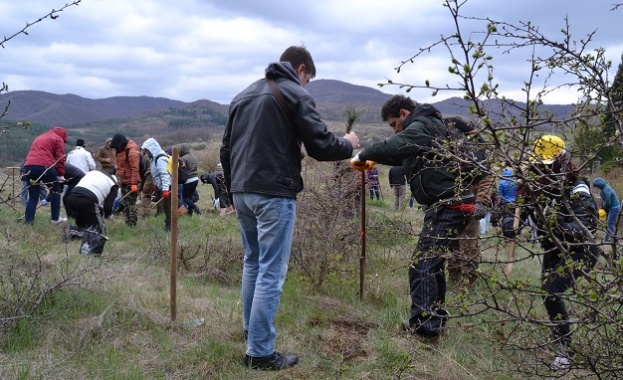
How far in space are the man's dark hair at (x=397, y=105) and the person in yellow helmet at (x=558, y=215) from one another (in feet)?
4.11

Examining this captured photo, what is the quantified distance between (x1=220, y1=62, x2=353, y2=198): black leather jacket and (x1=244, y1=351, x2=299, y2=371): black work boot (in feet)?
3.15

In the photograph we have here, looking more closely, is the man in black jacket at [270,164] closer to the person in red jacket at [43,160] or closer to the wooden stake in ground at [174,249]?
the wooden stake in ground at [174,249]

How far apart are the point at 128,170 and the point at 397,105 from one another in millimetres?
6394

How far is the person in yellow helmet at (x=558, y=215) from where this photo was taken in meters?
1.95

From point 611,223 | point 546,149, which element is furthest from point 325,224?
point 546,149

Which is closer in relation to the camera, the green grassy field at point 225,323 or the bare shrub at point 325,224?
the green grassy field at point 225,323

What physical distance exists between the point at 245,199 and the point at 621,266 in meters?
1.90

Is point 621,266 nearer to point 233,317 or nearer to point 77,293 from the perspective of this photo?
point 233,317

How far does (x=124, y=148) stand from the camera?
9094mm

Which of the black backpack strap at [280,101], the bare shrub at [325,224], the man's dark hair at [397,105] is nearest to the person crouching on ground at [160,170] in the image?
the bare shrub at [325,224]

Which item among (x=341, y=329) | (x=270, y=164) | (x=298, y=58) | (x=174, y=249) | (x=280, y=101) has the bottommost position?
(x=341, y=329)

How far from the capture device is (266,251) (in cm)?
313

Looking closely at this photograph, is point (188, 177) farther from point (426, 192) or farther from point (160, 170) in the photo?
point (426, 192)

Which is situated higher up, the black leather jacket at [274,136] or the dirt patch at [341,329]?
the black leather jacket at [274,136]
